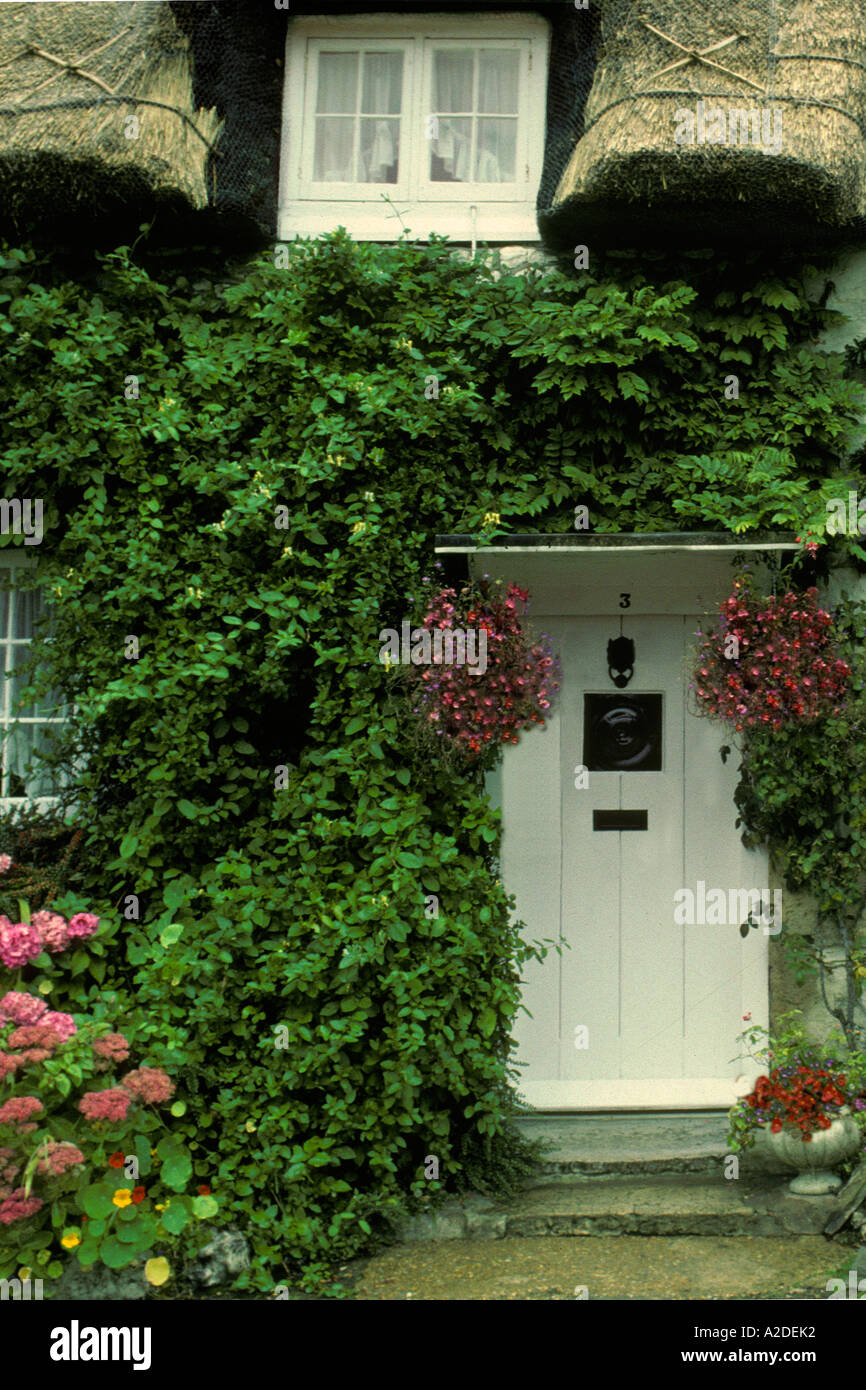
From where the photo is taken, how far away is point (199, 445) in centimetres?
501

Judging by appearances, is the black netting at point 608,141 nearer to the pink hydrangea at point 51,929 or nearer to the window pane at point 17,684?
the window pane at point 17,684

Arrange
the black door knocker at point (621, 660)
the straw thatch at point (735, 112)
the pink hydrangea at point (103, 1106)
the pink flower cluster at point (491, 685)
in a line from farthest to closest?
the black door knocker at point (621, 660), the straw thatch at point (735, 112), the pink flower cluster at point (491, 685), the pink hydrangea at point (103, 1106)

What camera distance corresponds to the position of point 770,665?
4520mm

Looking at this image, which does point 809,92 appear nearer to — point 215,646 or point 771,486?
point 771,486

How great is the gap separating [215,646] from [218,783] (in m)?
0.61

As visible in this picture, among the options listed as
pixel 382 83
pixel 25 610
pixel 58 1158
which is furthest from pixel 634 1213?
pixel 382 83

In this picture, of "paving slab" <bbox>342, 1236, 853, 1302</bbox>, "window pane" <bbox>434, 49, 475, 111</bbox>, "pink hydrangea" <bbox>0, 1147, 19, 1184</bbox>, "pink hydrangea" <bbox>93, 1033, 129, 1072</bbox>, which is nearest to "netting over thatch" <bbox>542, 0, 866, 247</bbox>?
"window pane" <bbox>434, 49, 475, 111</bbox>

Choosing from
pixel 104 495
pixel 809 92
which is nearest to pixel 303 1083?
pixel 104 495

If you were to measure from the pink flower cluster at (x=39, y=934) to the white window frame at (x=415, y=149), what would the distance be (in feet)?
10.5

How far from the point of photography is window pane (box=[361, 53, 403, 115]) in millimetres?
5574

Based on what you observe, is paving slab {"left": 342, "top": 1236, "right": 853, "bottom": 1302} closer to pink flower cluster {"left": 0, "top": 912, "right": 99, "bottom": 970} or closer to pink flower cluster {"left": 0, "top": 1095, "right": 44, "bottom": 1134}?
pink flower cluster {"left": 0, "top": 1095, "right": 44, "bottom": 1134}

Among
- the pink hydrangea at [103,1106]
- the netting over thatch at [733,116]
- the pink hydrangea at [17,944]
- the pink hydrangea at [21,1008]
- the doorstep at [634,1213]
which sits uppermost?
the netting over thatch at [733,116]

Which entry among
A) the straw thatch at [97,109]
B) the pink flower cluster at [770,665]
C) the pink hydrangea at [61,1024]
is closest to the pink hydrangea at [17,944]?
the pink hydrangea at [61,1024]

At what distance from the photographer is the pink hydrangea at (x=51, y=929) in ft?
14.2
